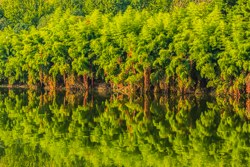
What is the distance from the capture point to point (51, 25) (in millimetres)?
35688

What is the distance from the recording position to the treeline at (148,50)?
89.5 feet

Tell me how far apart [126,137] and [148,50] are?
1738cm

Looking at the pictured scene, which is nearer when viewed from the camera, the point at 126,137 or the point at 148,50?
the point at 126,137

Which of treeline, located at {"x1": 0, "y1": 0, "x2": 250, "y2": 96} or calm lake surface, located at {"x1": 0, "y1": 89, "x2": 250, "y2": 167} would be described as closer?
calm lake surface, located at {"x1": 0, "y1": 89, "x2": 250, "y2": 167}

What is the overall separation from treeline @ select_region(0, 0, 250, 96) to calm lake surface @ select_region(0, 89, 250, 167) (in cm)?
845

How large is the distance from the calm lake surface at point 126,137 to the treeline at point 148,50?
27.7ft

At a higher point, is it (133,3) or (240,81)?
(133,3)

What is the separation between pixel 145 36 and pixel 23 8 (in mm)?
40708

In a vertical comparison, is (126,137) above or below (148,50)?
below

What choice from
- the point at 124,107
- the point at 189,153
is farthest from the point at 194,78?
the point at 189,153

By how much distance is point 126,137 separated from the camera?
12914mm

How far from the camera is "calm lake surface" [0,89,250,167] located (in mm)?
10227

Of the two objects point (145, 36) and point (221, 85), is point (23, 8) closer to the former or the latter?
point (145, 36)

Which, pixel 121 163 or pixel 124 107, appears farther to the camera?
pixel 124 107
